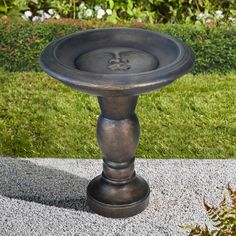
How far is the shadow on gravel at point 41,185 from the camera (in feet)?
16.2

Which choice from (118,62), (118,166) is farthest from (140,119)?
(118,62)

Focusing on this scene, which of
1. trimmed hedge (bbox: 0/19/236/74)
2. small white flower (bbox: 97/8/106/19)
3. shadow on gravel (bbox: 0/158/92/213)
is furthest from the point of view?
small white flower (bbox: 97/8/106/19)

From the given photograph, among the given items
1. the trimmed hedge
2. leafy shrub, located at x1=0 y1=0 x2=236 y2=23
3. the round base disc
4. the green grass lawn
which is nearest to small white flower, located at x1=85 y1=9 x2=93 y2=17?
leafy shrub, located at x1=0 y1=0 x2=236 y2=23

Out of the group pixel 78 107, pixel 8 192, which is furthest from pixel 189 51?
pixel 78 107

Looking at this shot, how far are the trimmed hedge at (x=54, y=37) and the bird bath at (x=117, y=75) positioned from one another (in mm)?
2321

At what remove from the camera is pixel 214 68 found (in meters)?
7.06

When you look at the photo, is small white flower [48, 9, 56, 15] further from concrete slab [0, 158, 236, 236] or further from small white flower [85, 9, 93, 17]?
concrete slab [0, 158, 236, 236]

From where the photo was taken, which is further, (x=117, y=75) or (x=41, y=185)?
(x=41, y=185)

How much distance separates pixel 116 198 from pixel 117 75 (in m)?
1.06

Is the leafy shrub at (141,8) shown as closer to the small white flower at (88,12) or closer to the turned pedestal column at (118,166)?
the small white flower at (88,12)

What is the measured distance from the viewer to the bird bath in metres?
4.14

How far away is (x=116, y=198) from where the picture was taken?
15.7 ft

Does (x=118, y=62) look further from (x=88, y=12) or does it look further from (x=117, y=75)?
(x=88, y=12)

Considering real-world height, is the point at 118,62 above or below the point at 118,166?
above
